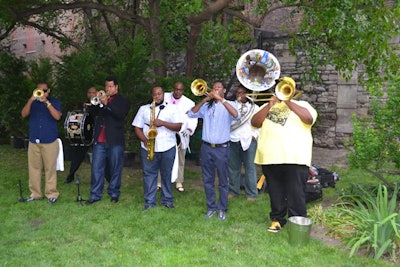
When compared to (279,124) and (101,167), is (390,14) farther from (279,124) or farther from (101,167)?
(101,167)

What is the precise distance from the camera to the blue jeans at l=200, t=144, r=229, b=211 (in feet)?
17.7

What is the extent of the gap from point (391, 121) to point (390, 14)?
184 centimetres

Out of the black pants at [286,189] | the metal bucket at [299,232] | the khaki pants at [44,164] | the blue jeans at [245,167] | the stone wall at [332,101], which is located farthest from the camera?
the stone wall at [332,101]

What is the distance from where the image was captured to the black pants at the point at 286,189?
188 inches

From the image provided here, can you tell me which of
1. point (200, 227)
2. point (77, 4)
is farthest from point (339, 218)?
point (77, 4)

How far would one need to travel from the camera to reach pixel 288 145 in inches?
183

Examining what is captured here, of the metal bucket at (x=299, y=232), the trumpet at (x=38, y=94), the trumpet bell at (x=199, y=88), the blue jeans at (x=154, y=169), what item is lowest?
the metal bucket at (x=299, y=232)

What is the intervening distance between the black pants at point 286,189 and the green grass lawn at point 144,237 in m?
0.27

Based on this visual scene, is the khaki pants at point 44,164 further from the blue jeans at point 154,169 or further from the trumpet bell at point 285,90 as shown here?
the trumpet bell at point 285,90

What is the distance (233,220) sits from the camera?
543 cm

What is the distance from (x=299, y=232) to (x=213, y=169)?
4.63 feet

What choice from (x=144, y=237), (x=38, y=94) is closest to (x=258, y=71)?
(x=144, y=237)

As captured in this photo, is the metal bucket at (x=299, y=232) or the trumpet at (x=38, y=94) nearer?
the metal bucket at (x=299, y=232)

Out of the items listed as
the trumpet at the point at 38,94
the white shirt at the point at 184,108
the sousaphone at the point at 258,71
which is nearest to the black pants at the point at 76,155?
the trumpet at the point at 38,94
